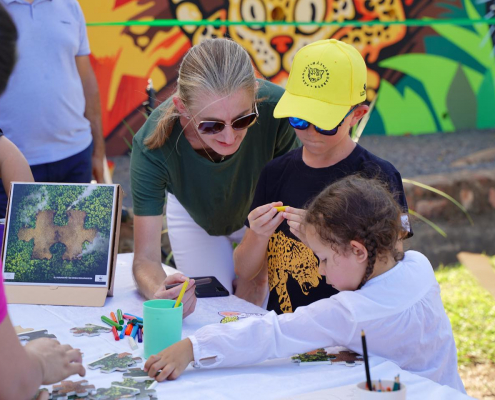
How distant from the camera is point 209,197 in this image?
2.66m

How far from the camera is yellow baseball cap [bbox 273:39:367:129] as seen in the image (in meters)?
2.13

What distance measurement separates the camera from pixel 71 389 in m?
1.52

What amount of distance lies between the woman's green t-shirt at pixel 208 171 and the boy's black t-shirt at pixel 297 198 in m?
0.20

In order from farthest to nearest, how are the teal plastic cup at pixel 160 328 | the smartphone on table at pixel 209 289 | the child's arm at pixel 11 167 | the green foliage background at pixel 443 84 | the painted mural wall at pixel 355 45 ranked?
the green foliage background at pixel 443 84, the painted mural wall at pixel 355 45, the child's arm at pixel 11 167, the smartphone on table at pixel 209 289, the teal plastic cup at pixel 160 328

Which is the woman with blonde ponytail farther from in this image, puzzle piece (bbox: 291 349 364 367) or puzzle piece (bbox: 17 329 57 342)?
puzzle piece (bbox: 291 349 364 367)

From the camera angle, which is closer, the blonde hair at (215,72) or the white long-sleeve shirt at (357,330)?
the white long-sleeve shirt at (357,330)

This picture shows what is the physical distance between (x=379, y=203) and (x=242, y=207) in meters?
1.06

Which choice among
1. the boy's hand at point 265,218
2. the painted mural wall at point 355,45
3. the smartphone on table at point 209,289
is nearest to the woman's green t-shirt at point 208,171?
the smartphone on table at point 209,289

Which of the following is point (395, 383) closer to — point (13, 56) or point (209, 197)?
point (13, 56)

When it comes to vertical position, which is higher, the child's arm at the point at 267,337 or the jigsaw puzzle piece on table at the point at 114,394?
the child's arm at the point at 267,337

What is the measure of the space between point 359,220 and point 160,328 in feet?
1.96

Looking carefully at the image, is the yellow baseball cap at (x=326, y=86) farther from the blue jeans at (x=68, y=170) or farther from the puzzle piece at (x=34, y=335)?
the blue jeans at (x=68, y=170)

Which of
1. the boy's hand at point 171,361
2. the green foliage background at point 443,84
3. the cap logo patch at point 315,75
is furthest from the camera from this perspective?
the green foliage background at point 443,84

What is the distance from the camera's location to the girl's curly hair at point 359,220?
174cm
